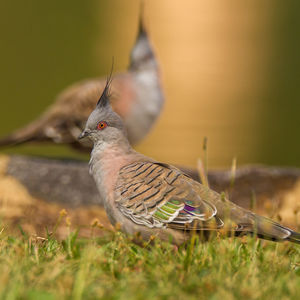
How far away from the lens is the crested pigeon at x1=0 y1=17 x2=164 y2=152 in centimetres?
649

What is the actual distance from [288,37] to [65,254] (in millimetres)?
24944

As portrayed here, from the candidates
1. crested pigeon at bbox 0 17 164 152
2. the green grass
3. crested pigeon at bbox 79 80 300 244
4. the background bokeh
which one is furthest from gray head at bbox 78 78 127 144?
the background bokeh

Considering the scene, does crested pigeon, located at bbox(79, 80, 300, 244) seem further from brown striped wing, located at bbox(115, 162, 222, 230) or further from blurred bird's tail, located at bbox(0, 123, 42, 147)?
blurred bird's tail, located at bbox(0, 123, 42, 147)

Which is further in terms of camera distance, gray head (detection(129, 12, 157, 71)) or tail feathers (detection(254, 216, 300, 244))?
gray head (detection(129, 12, 157, 71))

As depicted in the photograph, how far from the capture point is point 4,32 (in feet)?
67.2

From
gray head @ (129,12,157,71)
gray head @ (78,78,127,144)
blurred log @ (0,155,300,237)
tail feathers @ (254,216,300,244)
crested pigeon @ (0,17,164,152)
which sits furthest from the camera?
gray head @ (129,12,157,71)

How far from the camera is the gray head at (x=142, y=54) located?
23.8 feet

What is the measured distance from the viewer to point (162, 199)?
11.3 ft

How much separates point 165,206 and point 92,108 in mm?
3109

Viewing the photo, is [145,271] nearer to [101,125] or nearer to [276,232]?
[276,232]

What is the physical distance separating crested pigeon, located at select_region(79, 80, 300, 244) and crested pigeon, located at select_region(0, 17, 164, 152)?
109 inches

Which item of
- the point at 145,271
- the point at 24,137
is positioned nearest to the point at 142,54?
the point at 24,137

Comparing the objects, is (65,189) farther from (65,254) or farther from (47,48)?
(47,48)

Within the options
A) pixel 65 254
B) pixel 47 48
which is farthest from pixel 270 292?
pixel 47 48
